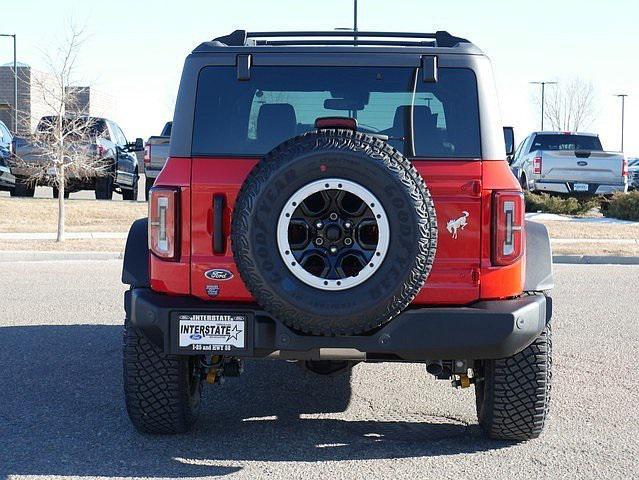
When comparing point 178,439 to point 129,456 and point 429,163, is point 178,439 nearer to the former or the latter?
point 129,456

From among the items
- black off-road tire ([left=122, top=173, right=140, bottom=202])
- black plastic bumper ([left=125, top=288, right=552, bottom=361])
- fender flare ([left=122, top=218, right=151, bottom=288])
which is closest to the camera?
black plastic bumper ([left=125, top=288, right=552, bottom=361])

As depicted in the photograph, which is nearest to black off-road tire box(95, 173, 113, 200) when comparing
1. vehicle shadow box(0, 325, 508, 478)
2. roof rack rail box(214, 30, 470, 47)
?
vehicle shadow box(0, 325, 508, 478)

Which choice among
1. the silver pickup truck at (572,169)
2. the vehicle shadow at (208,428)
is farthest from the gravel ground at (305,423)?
the silver pickup truck at (572,169)

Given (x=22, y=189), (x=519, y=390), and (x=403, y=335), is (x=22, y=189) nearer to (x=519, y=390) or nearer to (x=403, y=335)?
(x=519, y=390)

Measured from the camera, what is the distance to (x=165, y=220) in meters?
4.77

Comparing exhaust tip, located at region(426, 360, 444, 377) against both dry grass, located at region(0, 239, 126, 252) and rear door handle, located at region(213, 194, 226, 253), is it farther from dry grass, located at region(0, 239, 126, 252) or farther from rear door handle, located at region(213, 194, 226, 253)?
dry grass, located at region(0, 239, 126, 252)

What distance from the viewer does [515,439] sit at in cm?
509

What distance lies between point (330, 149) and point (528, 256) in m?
1.52

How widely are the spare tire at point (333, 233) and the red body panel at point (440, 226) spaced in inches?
13.0

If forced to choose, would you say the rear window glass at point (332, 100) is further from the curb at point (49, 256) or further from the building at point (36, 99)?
the building at point (36, 99)

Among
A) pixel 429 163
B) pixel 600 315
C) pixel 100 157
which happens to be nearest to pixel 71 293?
pixel 600 315

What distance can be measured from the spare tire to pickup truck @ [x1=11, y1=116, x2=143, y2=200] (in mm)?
15791

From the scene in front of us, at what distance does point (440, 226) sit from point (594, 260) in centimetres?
1086

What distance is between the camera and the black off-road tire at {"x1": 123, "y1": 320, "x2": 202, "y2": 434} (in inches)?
196
